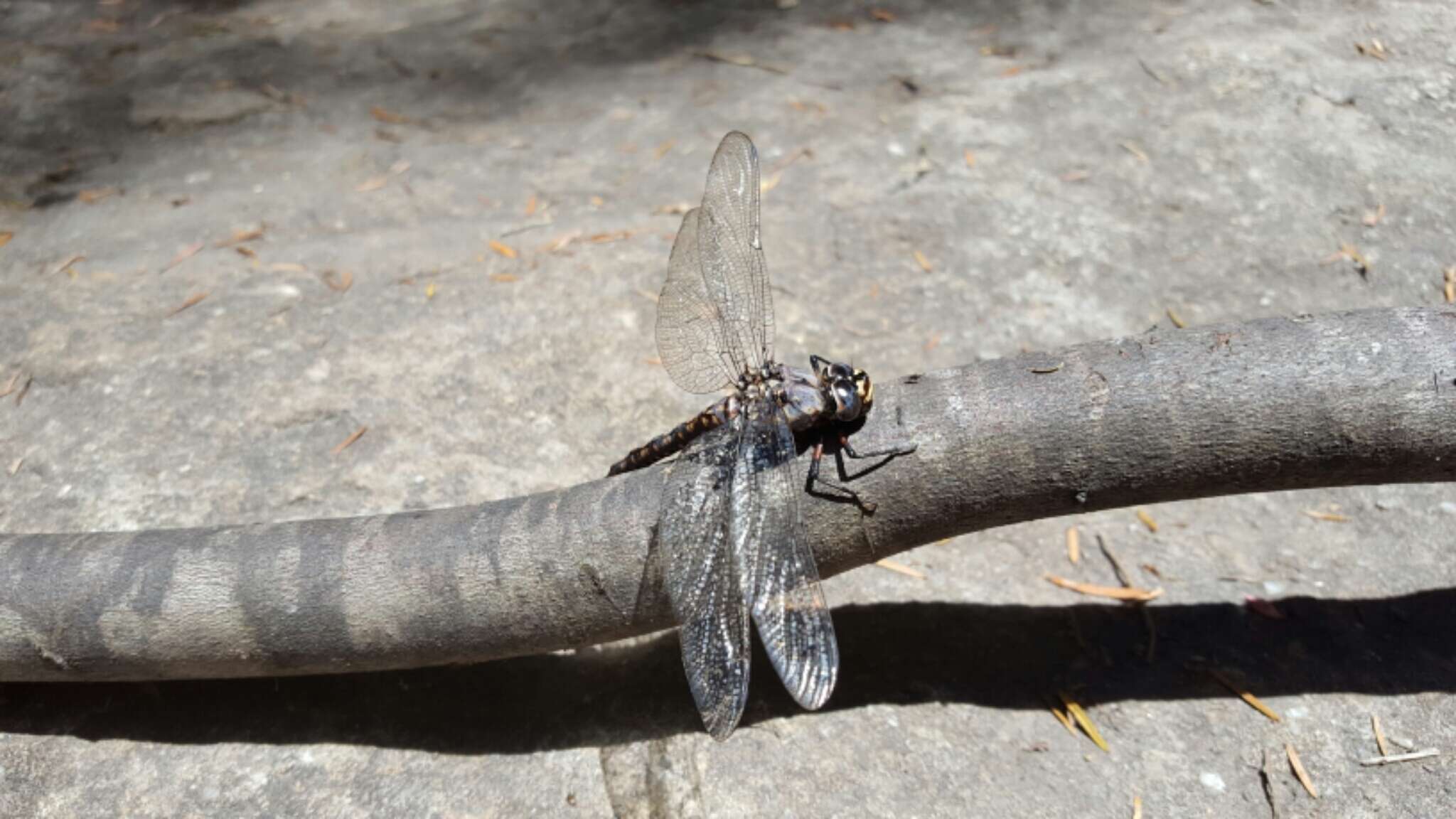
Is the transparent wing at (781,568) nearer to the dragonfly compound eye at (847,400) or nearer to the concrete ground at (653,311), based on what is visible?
the dragonfly compound eye at (847,400)

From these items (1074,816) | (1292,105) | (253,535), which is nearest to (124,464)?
(253,535)

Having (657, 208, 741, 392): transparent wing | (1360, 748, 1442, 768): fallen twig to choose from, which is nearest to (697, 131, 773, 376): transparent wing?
(657, 208, 741, 392): transparent wing

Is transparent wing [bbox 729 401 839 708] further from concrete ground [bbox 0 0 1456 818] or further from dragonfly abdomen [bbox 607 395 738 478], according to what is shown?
concrete ground [bbox 0 0 1456 818]

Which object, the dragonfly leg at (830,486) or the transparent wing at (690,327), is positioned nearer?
the dragonfly leg at (830,486)

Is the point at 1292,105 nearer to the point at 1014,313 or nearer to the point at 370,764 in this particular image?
the point at 1014,313

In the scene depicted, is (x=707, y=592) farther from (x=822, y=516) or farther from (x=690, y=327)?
(x=690, y=327)

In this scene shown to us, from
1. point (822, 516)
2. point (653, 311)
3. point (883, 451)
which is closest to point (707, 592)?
point (822, 516)

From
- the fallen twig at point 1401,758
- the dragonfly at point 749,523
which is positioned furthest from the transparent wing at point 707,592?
the fallen twig at point 1401,758

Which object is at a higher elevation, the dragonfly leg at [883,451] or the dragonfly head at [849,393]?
the dragonfly head at [849,393]
